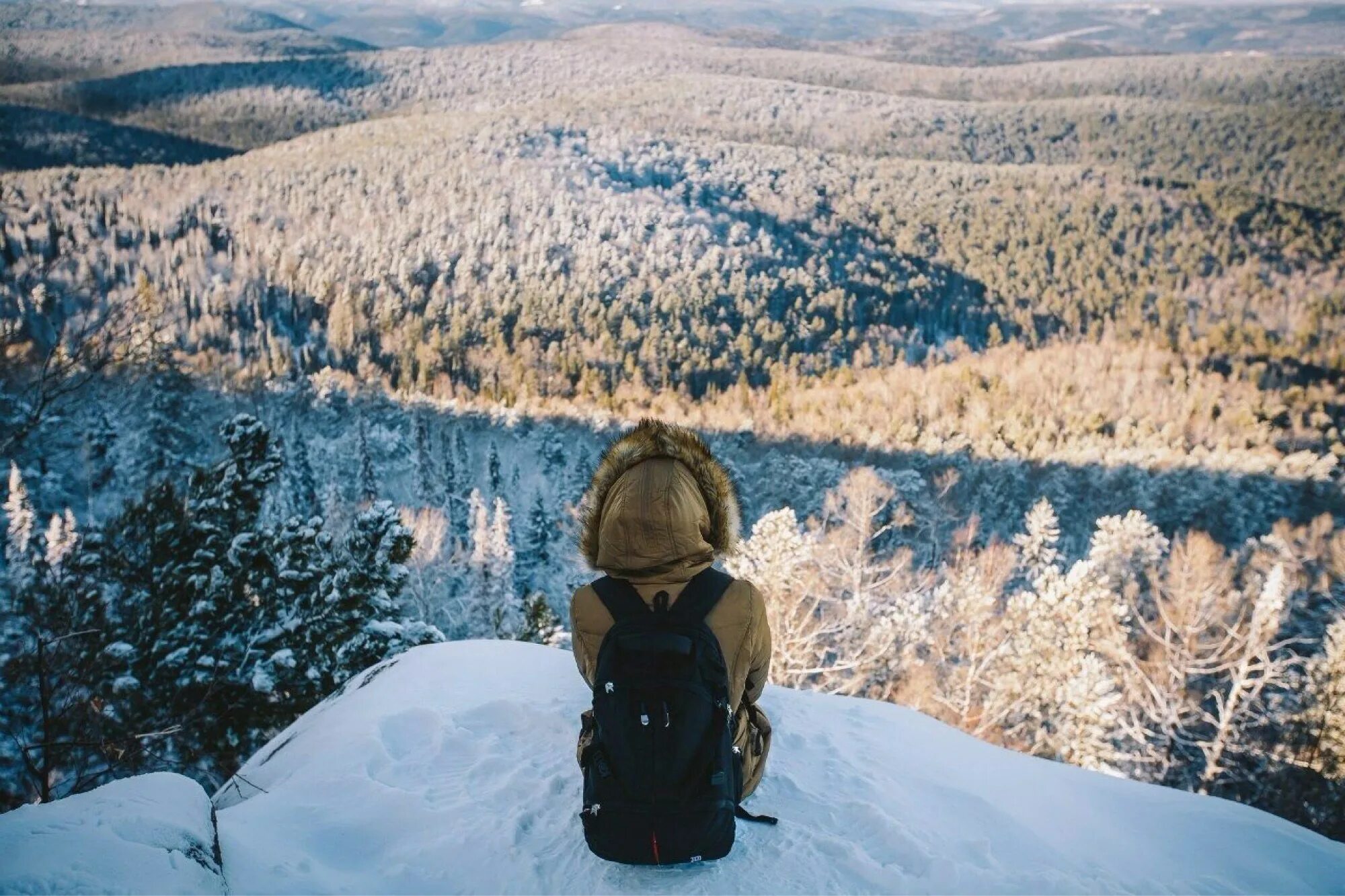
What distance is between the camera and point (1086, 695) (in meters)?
15.7

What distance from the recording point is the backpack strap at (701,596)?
3.04 metres

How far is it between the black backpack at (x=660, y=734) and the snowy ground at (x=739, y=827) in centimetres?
43

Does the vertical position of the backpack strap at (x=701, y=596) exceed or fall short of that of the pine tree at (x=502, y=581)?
it exceeds it

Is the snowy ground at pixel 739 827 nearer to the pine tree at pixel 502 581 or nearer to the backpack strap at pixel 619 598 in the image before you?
the backpack strap at pixel 619 598

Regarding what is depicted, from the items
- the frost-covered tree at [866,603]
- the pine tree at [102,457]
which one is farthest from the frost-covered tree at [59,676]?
the pine tree at [102,457]

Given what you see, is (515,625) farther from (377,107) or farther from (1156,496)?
(377,107)

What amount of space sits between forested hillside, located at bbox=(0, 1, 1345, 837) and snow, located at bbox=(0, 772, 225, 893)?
1410mm

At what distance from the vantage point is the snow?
253 cm

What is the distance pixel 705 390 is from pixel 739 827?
72965 millimetres

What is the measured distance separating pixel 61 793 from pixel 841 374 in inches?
2896

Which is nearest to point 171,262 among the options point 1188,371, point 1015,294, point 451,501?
point 451,501

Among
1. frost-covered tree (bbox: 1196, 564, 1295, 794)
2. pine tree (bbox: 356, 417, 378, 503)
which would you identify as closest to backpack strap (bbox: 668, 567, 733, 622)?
frost-covered tree (bbox: 1196, 564, 1295, 794)

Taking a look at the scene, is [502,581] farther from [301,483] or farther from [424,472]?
[424,472]

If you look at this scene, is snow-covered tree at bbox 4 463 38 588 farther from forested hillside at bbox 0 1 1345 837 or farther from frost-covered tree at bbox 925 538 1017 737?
frost-covered tree at bbox 925 538 1017 737
